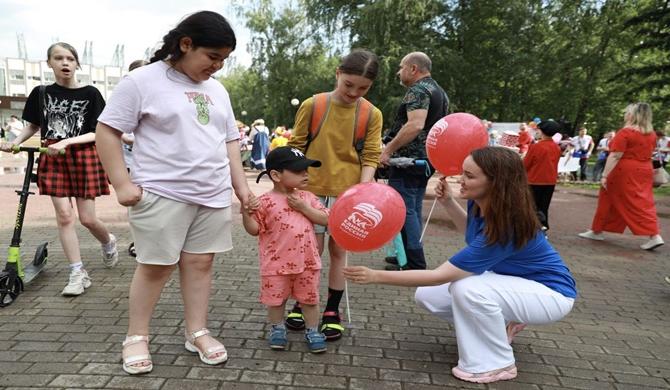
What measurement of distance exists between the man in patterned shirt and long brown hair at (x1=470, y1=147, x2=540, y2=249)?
5.26 feet

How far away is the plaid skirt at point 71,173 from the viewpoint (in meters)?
3.70

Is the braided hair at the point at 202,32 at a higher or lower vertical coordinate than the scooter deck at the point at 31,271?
higher

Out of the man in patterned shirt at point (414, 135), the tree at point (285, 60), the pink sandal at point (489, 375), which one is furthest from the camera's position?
the tree at point (285, 60)

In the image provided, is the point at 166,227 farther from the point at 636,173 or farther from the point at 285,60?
the point at 285,60

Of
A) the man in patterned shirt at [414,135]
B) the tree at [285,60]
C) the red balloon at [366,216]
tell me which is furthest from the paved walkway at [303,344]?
the tree at [285,60]

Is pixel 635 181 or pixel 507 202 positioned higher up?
pixel 507 202

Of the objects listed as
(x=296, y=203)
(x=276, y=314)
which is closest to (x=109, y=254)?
(x=276, y=314)

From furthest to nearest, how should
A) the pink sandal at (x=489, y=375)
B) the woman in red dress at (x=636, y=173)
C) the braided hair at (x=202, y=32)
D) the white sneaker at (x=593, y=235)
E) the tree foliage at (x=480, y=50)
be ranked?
the tree foliage at (x=480, y=50), the white sneaker at (x=593, y=235), the woman in red dress at (x=636, y=173), the pink sandal at (x=489, y=375), the braided hair at (x=202, y=32)

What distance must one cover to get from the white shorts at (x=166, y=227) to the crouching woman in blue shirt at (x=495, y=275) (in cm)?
84

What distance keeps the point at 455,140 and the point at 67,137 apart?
291 cm

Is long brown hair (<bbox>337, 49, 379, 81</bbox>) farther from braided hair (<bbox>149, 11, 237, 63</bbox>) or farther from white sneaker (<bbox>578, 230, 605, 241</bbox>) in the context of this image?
white sneaker (<bbox>578, 230, 605, 241</bbox>)

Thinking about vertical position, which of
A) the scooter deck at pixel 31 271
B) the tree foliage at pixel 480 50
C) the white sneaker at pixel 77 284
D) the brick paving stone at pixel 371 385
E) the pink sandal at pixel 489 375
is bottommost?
the scooter deck at pixel 31 271

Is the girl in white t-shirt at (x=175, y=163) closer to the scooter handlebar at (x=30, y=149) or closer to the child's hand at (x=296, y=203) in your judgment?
the child's hand at (x=296, y=203)

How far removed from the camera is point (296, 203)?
2826 millimetres
